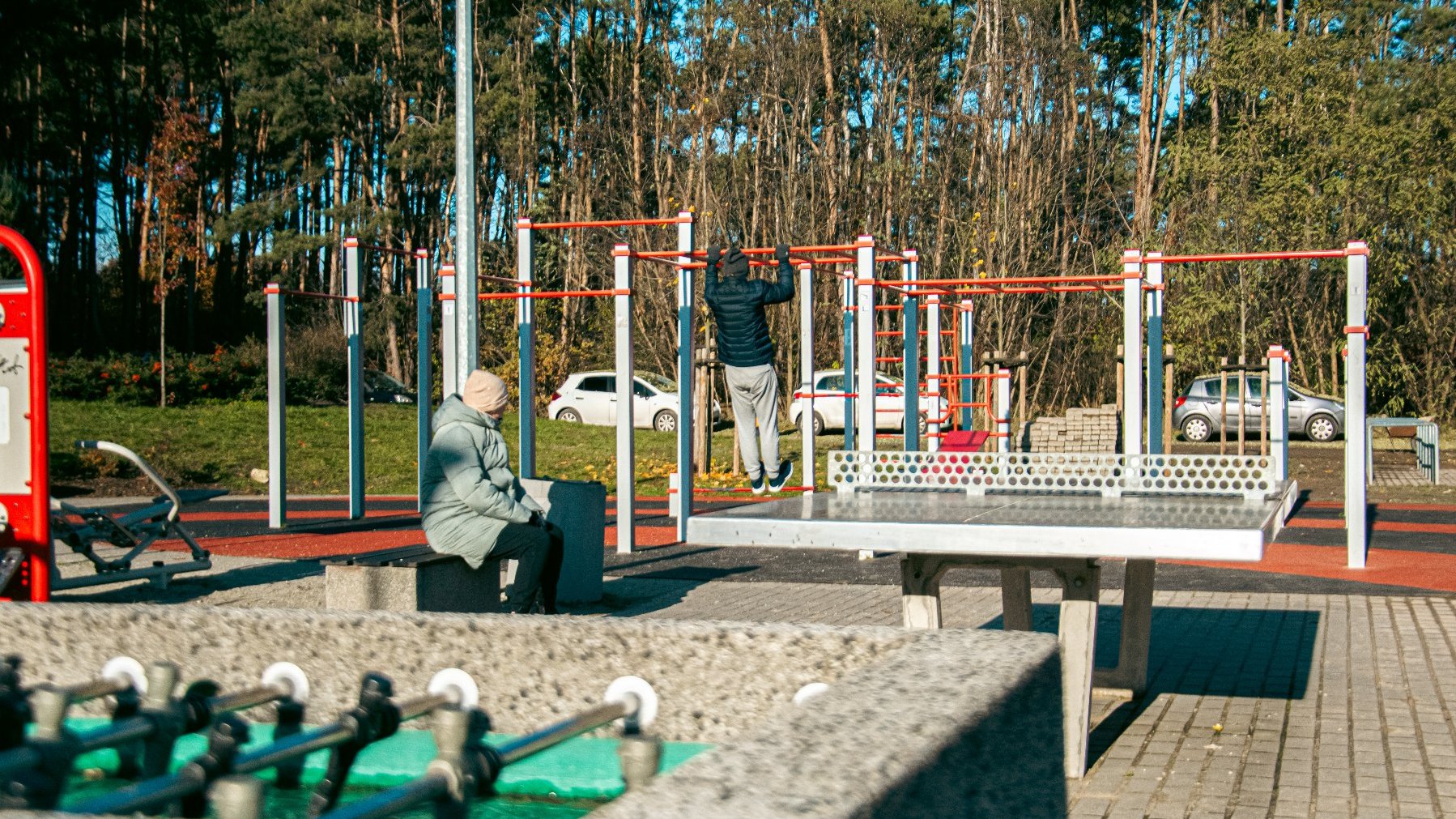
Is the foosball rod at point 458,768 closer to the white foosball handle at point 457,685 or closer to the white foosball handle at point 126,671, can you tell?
the white foosball handle at point 457,685

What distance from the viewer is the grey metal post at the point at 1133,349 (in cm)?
1255

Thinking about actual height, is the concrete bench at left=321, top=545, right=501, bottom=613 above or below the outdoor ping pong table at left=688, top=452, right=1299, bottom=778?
below

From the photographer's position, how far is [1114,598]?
10.2 meters

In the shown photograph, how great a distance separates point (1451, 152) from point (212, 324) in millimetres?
35354

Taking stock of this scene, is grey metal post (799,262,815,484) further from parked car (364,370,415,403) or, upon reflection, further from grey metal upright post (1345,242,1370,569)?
parked car (364,370,415,403)

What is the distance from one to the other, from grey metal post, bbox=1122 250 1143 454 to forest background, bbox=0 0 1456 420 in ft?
55.4

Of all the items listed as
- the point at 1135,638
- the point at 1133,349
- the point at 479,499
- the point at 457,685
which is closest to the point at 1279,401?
the point at 1133,349

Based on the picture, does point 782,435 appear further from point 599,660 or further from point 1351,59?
point 599,660

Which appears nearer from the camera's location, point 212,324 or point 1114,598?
point 1114,598

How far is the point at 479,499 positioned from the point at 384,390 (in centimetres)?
2908

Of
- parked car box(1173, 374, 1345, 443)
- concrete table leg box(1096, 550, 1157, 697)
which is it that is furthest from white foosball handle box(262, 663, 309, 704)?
parked car box(1173, 374, 1345, 443)

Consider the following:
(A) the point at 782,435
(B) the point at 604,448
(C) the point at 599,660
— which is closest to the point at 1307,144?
(A) the point at 782,435

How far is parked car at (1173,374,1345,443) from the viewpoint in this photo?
2948cm

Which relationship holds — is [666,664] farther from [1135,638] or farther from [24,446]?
[24,446]
